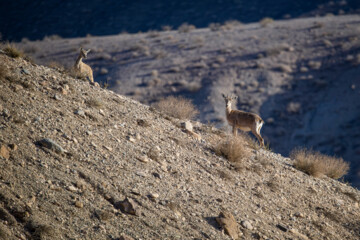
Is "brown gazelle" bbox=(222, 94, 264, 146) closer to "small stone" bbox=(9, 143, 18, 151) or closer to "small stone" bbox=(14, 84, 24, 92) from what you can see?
"small stone" bbox=(14, 84, 24, 92)

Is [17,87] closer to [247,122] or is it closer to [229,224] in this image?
[229,224]

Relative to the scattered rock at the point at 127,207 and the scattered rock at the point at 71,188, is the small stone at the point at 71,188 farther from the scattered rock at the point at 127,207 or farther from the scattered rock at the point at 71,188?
the scattered rock at the point at 127,207

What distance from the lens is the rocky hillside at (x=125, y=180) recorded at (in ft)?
19.3

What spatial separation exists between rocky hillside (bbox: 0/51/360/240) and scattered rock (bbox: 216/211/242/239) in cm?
3

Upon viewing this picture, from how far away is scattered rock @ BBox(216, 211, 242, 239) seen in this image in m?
6.82

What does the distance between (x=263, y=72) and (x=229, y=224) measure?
2652 centimetres

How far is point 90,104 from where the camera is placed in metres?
9.35

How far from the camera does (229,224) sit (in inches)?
274

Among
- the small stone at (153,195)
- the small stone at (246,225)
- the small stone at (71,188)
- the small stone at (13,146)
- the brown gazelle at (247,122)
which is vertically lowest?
the small stone at (71,188)

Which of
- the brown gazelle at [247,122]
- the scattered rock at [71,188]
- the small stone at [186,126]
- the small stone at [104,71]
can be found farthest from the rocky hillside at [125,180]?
the small stone at [104,71]

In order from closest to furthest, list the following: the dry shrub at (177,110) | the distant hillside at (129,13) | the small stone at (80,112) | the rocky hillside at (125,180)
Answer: the rocky hillside at (125,180) < the small stone at (80,112) < the dry shrub at (177,110) < the distant hillside at (129,13)

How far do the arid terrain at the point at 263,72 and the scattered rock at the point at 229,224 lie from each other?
17.2 metres

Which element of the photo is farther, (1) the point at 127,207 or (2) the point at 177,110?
(2) the point at 177,110

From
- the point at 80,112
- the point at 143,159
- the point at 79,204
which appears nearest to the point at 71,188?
the point at 79,204
